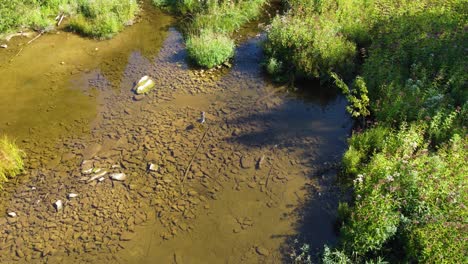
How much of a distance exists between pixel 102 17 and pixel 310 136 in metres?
10.4

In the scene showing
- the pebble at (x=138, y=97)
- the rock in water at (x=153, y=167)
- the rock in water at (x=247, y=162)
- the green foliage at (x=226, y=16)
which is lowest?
the rock in water at (x=153, y=167)

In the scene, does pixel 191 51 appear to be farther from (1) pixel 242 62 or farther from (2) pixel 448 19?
(2) pixel 448 19

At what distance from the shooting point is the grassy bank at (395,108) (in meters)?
7.15

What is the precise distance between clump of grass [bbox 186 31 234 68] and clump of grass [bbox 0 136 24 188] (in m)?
6.58

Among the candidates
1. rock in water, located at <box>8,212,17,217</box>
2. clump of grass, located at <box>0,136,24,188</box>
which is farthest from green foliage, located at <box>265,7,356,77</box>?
rock in water, located at <box>8,212,17,217</box>

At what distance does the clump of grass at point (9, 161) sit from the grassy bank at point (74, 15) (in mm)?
6959

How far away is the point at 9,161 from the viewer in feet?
32.1

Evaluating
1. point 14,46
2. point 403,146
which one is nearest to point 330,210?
point 403,146

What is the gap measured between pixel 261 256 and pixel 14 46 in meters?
13.5

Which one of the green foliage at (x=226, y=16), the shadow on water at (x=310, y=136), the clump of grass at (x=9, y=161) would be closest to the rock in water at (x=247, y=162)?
the shadow on water at (x=310, y=136)

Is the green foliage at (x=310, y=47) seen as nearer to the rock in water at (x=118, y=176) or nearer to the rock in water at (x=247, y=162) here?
the rock in water at (x=247, y=162)

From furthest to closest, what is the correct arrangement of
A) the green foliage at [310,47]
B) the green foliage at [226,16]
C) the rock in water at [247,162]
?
the green foliage at [226,16], the green foliage at [310,47], the rock in water at [247,162]

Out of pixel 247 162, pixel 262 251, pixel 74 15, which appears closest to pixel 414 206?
pixel 262 251

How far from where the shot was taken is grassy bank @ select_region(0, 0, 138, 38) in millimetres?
15227
